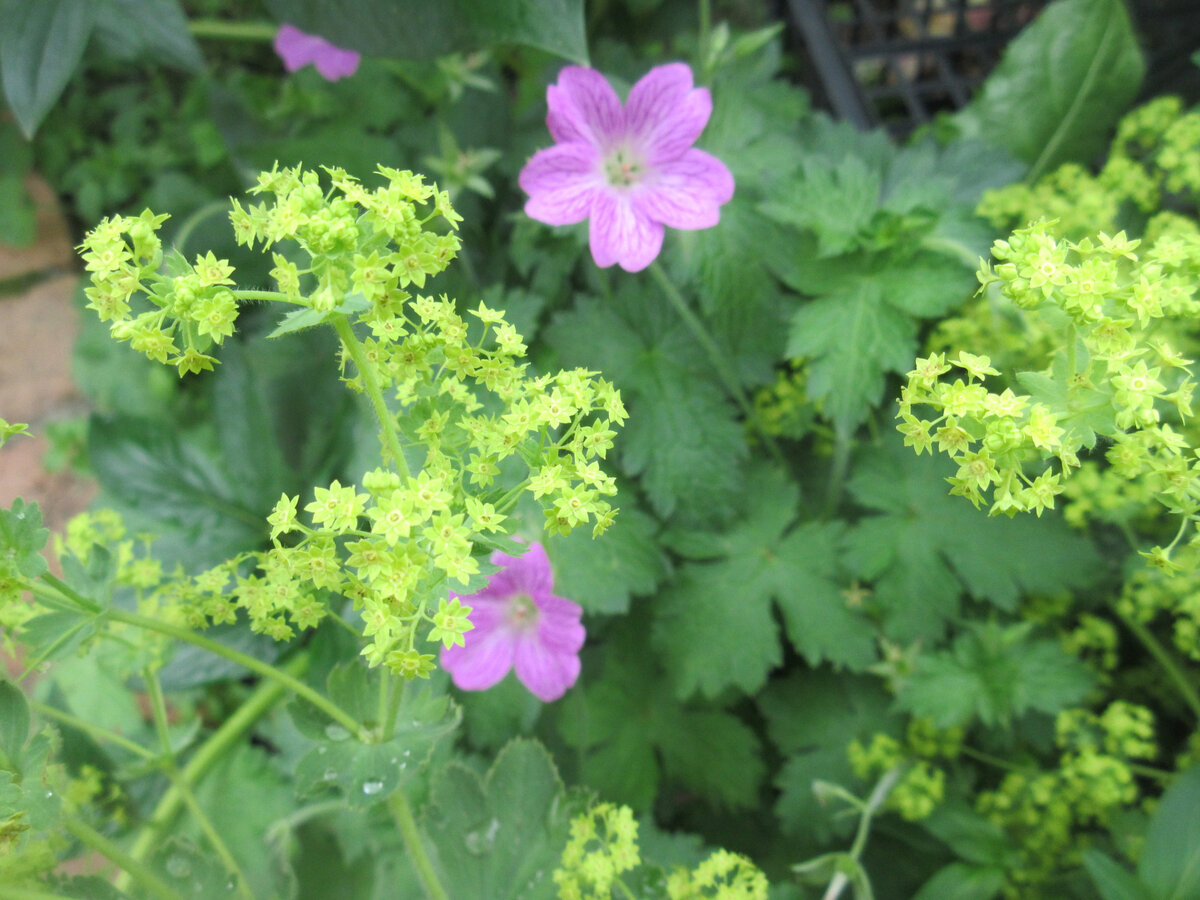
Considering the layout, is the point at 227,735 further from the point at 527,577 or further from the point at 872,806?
the point at 872,806

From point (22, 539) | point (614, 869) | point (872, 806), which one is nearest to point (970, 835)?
point (872, 806)

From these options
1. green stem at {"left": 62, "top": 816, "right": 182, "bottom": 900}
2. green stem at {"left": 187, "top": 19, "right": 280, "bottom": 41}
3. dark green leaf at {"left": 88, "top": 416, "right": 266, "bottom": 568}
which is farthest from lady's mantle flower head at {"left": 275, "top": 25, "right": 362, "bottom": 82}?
green stem at {"left": 62, "top": 816, "right": 182, "bottom": 900}

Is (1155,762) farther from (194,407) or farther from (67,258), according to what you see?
(67,258)

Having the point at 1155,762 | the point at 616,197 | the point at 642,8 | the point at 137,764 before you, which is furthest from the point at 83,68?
the point at 1155,762

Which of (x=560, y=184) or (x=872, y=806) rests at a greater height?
(x=560, y=184)

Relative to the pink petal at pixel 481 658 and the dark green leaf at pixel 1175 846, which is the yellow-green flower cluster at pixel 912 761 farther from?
the pink petal at pixel 481 658

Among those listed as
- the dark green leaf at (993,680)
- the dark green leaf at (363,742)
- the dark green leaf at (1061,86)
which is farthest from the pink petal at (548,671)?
the dark green leaf at (1061,86)
